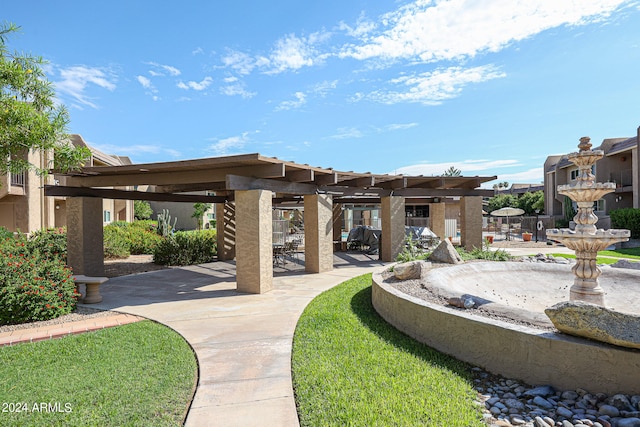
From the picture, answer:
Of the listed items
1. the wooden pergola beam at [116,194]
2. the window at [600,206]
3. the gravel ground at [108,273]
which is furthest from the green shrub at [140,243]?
the window at [600,206]

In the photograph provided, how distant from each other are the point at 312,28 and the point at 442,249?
6.92 metres

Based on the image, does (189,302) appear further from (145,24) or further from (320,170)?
(145,24)

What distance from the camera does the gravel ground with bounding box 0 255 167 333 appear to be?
5.80m

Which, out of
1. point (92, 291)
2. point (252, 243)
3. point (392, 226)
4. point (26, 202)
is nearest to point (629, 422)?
point (252, 243)

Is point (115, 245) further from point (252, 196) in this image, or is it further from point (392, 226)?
point (392, 226)

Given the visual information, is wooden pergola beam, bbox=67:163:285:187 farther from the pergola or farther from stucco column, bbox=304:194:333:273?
stucco column, bbox=304:194:333:273

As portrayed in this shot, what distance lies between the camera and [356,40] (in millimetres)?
10133

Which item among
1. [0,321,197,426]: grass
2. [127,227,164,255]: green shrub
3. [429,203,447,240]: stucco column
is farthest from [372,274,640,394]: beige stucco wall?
[127,227,164,255]: green shrub

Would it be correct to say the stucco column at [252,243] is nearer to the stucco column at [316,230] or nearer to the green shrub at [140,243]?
the stucco column at [316,230]

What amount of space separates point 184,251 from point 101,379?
9.78 meters

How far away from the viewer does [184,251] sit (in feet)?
42.9

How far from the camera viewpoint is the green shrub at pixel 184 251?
42.3 ft

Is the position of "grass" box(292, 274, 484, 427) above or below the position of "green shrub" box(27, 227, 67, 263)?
below

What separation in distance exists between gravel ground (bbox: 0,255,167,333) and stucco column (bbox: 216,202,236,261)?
95.2 inches
